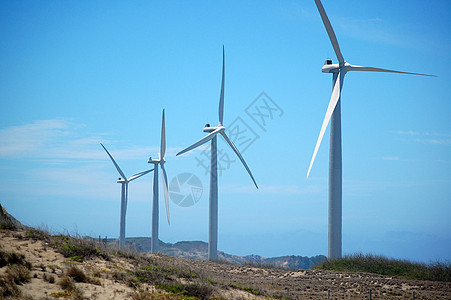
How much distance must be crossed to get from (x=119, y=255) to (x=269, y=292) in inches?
328

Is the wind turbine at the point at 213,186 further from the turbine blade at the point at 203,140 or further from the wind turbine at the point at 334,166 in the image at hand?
the wind turbine at the point at 334,166

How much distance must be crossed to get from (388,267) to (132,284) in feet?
81.3

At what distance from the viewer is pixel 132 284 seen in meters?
21.7

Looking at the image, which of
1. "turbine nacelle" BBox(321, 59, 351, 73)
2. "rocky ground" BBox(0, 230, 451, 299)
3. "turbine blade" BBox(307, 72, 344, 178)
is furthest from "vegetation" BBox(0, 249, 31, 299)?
"turbine nacelle" BBox(321, 59, 351, 73)

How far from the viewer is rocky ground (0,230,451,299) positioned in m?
19.7

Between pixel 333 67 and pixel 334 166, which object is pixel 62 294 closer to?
pixel 334 166

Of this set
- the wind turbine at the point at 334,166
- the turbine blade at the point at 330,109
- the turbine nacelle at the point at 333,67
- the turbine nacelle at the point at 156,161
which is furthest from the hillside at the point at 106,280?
the turbine nacelle at the point at 156,161

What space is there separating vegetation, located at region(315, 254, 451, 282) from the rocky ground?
9.36 feet

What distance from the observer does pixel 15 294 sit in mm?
17750

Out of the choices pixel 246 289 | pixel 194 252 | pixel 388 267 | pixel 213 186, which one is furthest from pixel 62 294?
pixel 194 252

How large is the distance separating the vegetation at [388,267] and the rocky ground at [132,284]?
285cm

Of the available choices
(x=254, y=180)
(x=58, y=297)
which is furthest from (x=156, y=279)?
(x=254, y=180)

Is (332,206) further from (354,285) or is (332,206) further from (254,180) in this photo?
(254,180)

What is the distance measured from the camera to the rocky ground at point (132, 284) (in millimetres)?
19734
